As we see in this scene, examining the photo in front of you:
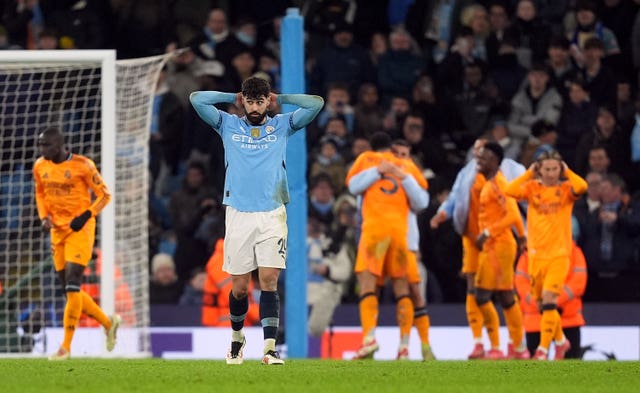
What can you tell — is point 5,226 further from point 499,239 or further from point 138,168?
point 499,239

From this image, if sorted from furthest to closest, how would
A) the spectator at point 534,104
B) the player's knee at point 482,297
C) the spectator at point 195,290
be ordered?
the spectator at point 534,104 → the spectator at point 195,290 → the player's knee at point 482,297

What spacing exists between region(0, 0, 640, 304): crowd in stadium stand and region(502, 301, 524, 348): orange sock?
7.37ft

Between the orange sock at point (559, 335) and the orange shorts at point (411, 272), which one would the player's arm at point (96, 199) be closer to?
the orange shorts at point (411, 272)

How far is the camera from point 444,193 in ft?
58.4

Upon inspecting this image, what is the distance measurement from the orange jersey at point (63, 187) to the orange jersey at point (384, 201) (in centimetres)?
244

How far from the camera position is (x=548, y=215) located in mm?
14109

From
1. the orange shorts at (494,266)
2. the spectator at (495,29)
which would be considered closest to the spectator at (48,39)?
the spectator at (495,29)

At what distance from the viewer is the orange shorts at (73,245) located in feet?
45.4

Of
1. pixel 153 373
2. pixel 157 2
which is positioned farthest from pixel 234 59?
pixel 153 373

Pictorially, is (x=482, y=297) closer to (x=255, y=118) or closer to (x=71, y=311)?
(x=71, y=311)

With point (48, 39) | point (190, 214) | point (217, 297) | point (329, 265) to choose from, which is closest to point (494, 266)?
point (329, 265)

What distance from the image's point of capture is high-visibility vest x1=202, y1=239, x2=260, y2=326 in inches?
665

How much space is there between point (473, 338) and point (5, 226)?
18.8ft

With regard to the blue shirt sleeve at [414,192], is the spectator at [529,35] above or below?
above
